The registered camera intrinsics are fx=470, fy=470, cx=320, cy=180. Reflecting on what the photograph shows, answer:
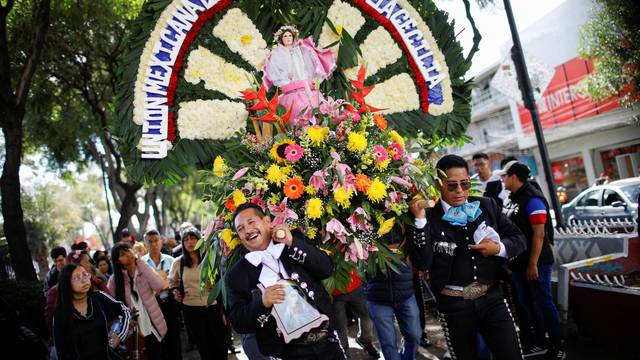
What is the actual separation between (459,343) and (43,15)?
894 centimetres

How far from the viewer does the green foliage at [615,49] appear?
13.9 meters

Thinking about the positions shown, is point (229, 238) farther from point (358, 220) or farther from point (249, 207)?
point (358, 220)

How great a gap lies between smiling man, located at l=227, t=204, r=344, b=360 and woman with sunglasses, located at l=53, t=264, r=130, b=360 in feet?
6.77

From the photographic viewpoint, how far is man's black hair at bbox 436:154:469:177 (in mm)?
3170

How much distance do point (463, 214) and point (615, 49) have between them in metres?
14.6

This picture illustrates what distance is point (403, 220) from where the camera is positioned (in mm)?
3221

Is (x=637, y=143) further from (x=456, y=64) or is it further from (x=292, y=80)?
(x=292, y=80)

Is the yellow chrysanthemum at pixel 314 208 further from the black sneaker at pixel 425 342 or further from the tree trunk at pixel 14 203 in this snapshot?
the tree trunk at pixel 14 203

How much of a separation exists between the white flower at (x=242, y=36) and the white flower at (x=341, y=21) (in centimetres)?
49

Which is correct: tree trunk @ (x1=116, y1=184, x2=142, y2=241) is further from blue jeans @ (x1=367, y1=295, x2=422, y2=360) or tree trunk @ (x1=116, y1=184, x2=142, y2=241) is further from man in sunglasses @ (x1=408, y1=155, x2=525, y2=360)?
man in sunglasses @ (x1=408, y1=155, x2=525, y2=360)

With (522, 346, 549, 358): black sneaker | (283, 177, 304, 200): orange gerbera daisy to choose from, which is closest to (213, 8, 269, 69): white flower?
(283, 177, 304, 200): orange gerbera daisy

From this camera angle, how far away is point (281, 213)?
2.85m

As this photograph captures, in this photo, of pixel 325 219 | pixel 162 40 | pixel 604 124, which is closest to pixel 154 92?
pixel 162 40

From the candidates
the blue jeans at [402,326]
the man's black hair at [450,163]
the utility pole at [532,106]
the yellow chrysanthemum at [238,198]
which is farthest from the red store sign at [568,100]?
the yellow chrysanthemum at [238,198]
